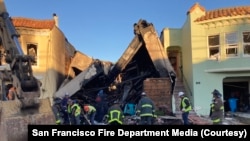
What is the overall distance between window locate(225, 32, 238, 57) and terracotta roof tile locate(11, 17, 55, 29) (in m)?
10.8

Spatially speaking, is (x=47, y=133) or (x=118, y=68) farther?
(x=118, y=68)

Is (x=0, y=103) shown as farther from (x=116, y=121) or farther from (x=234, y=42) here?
(x=234, y=42)

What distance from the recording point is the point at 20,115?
6.47 metres

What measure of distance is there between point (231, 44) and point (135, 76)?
673 centimetres

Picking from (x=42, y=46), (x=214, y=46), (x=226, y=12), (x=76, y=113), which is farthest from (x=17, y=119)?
(x=226, y=12)

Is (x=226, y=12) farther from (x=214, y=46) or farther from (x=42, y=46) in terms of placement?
(x=42, y=46)

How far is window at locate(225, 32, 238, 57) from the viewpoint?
20.7 metres

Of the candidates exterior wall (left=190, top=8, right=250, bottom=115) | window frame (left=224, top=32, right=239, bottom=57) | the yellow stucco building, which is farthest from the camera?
exterior wall (left=190, top=8, right=250, bottom=115)

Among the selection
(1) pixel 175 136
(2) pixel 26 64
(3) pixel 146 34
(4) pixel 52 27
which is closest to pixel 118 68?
(3) pixel 146 34

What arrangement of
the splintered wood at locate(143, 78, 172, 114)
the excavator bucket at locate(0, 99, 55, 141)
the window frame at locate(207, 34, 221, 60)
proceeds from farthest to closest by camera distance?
the window frame at locate(207, 34, 221, 60) < the splintered wood at locate(143, 78, 172, 114) < the excavator bucket at locate(0, 99, 55, 141)

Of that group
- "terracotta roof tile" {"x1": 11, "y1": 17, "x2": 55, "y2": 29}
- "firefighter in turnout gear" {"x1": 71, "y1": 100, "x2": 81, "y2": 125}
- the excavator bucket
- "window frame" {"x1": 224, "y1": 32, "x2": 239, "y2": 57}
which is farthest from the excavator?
"window frame" {"x1": 224, "y1": 32, "x2": 239, "y2": 57}

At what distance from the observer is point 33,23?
67.9ft

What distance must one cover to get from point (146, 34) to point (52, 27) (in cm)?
716

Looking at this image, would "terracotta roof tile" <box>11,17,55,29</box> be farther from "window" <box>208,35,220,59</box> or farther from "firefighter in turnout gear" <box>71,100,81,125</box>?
"window" <box>208,35,220,59</box>
